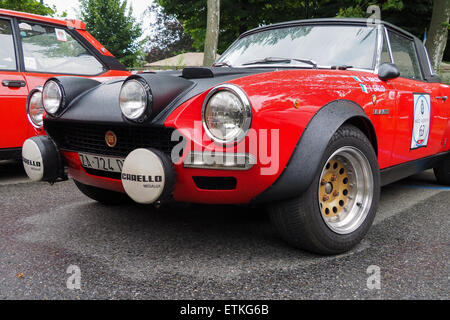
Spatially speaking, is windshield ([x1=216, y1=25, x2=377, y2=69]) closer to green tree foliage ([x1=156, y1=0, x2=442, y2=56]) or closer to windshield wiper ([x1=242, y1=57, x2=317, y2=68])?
windshield wiper ([x1=242, y1=57, x2=317, y2=68])

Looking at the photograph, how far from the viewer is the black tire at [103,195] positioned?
3.17 metres

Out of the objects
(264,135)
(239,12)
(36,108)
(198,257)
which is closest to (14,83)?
(36,108)

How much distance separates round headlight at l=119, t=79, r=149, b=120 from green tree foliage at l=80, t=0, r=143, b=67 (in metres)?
26.6

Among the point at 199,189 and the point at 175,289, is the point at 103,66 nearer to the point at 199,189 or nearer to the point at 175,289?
the point at 199,189

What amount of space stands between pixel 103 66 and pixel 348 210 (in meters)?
3.48

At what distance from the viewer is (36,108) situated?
2783 mm

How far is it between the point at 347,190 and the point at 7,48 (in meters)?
3.61

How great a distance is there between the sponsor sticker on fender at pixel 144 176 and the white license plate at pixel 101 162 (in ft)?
0.78

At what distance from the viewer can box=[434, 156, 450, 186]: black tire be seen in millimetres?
4168

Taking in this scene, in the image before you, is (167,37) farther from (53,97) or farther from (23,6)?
(53,97)

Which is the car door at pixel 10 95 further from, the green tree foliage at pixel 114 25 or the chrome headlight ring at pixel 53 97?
the green tree foliage at pixel 114 25

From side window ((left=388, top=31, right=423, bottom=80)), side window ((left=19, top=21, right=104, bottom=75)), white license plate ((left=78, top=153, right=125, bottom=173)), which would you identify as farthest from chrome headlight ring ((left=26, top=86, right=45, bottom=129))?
side window ((left=388, top=31, right=423, bottom=80))

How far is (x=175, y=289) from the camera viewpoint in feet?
6.10

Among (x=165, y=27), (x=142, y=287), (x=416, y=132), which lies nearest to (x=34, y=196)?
(x=142, y=287)
